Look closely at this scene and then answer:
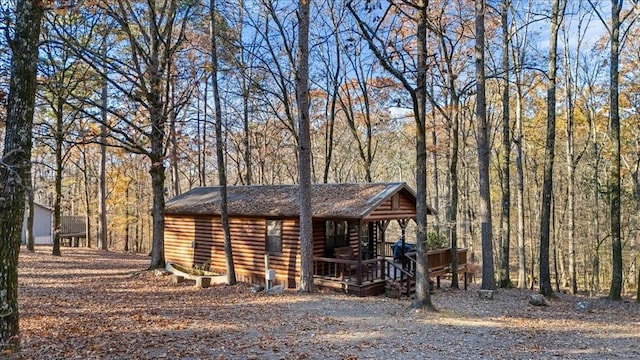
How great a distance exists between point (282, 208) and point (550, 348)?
849 centimetres

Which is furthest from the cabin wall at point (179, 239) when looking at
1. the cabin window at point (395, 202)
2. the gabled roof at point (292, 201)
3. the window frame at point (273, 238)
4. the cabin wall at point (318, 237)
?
the cabin window at point (395, 202)

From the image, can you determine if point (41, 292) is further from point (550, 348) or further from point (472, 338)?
point (550, 348)

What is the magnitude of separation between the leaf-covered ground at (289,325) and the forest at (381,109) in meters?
2.49

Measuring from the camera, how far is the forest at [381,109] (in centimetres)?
1235

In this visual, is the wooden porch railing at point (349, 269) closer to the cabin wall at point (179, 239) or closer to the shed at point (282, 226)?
the shed at point (282, 226)

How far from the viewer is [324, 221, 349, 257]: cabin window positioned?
14.5 m

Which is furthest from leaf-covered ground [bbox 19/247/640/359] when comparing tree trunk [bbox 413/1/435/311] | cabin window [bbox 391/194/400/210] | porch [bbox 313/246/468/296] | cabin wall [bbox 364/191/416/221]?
cabin window [bbox 391/194/400/210]

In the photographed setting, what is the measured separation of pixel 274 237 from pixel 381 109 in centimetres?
1227

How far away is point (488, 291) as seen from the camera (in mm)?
12688

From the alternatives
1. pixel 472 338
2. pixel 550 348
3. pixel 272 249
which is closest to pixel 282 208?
pixel 272 249

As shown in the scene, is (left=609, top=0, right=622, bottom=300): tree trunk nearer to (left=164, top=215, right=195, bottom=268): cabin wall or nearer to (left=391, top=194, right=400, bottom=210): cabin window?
(left=391, top=194, right=400, bottom=210): cabin window

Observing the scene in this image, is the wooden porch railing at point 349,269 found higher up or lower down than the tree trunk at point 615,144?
lower down

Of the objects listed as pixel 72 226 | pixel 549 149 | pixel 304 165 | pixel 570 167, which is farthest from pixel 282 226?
pixel 72 226

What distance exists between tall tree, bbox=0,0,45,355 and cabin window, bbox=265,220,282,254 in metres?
9.07
